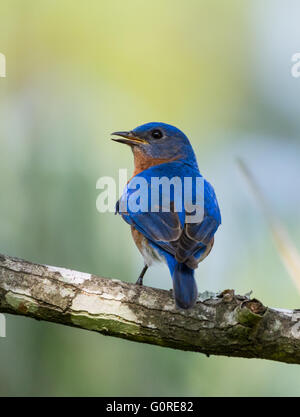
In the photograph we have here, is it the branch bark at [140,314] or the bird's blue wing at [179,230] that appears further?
the bird's blue wing at [179,230]

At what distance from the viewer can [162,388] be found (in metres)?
5.71

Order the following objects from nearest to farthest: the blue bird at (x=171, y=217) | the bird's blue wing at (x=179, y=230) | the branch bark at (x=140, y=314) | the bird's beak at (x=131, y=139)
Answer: the branch bark at (x=140, y=314), the blue bird at (x=171, y=217), the bird's blue wing at (x=179, y=230), the bird's beak at (x=131, y=139)

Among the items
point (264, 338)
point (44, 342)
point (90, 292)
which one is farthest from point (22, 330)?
point (264, 338)

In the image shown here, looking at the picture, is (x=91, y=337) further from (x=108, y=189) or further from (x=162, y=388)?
(x=108, y=189)


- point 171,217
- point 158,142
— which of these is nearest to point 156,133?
point 158,142

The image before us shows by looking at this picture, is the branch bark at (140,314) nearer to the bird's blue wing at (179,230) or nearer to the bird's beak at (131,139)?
the bird's blue wing at (179,230)

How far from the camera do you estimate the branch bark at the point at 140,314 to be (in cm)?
398

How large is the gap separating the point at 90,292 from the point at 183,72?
4.51 metres

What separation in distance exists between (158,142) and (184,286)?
2.61m

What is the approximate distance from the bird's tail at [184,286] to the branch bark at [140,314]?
132mm

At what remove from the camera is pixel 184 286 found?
13.6 feet

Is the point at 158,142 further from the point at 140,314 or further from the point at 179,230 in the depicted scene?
the point at 140,314

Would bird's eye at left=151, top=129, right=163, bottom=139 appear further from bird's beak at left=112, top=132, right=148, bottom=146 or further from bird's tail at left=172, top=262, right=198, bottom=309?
bird's tail at left=172, top=262, right=198, bottom=309

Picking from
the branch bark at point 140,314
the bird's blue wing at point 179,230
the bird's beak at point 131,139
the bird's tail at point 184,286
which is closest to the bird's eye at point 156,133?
the bird's beak at point 131,139
